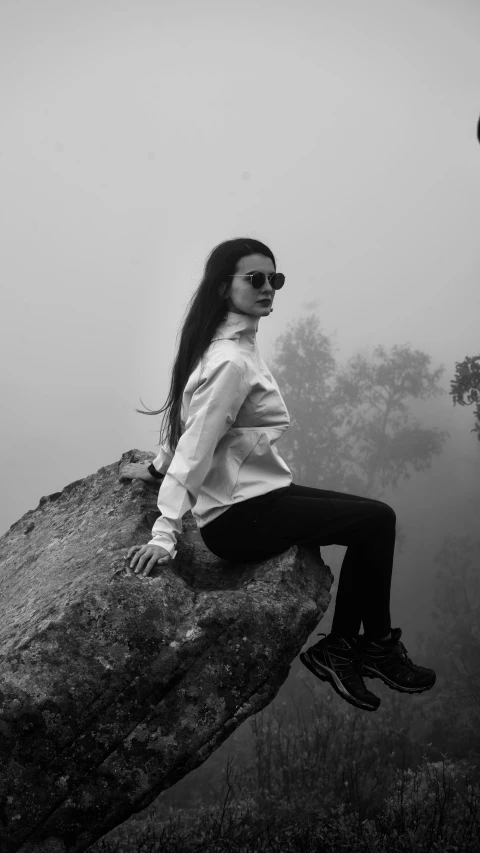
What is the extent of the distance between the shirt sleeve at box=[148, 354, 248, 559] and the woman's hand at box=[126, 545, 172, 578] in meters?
0.04

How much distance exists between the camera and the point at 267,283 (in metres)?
4.16

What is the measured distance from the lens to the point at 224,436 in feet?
13.1

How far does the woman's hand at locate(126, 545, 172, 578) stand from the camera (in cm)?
384

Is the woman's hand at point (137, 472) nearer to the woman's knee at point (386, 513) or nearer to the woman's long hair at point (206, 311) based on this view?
the woman's long hair at point (206, 311)

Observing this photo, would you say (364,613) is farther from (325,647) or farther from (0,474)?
(0,474)

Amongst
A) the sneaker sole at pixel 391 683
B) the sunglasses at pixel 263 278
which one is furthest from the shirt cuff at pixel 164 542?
the sunglasses at pixel 263 278

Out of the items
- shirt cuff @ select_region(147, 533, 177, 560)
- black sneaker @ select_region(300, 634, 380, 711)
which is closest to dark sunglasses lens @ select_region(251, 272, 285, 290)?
shirt cuff @ select_region(147, 533, 177, 560)

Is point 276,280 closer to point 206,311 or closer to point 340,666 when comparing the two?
point 206,311

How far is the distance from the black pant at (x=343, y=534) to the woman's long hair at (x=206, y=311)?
703mm

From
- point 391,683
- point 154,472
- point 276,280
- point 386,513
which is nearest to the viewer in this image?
point 391,683

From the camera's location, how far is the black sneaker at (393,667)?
3.92 meters

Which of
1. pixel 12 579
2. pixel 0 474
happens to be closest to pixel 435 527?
pixel 12 579

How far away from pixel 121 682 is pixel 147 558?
653mm

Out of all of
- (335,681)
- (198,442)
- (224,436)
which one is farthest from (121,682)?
(224,436)
